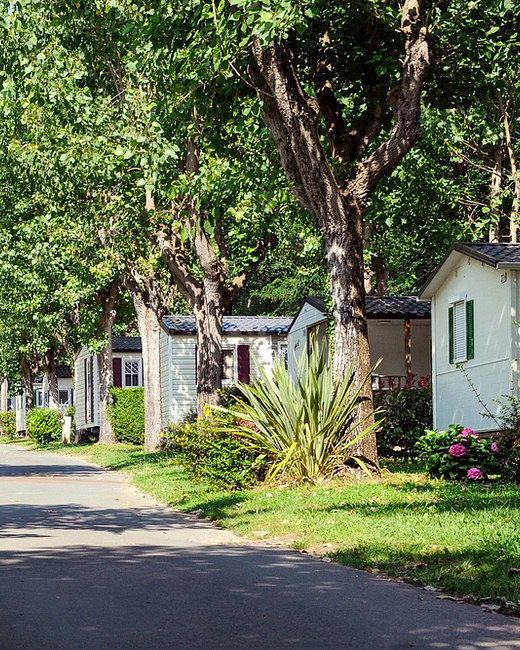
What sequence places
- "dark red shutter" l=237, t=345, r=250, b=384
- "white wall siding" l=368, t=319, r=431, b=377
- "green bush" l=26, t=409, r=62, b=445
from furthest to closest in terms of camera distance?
"green bush" l=26, t=409, r=62, b=445 < "dark red shutter" l=237, t=345, r=250, b=384 < "white wall siding" l=368, t=319, r=431, b=377

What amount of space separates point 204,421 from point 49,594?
29.4ft

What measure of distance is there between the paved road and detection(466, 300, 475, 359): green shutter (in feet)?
39.5

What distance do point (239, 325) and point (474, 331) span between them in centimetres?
1884

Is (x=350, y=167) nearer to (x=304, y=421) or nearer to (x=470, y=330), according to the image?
(x=304, y=421)

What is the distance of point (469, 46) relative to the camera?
1759cm

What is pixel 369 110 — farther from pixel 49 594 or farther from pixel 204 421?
pixel 49 594

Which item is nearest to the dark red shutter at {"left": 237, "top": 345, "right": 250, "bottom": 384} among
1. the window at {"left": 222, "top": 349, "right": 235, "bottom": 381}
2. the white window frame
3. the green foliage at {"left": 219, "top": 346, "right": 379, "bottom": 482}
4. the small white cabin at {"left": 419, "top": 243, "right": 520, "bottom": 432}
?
the window at {"left": 222, "top": 349, "right": 235, "bottom": 381}

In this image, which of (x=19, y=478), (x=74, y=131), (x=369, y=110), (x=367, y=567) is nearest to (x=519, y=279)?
(x=369, y=110)

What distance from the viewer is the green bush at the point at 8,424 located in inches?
2699

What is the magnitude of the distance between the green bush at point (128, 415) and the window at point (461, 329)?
17.4 m

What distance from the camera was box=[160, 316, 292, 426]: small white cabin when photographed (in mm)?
39000

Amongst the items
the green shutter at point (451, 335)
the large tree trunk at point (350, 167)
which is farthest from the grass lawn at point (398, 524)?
the green shutter at point (451, 335)

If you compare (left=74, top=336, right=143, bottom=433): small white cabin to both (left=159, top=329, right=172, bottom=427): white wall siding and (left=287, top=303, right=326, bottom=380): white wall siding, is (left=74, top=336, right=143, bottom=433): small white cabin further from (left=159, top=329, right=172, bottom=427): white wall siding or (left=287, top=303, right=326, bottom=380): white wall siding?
(left=287, top=303, right=326, bottom=380): white wall siding

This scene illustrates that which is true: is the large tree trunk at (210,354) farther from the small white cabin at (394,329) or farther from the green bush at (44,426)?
the green bush at (44,426)
